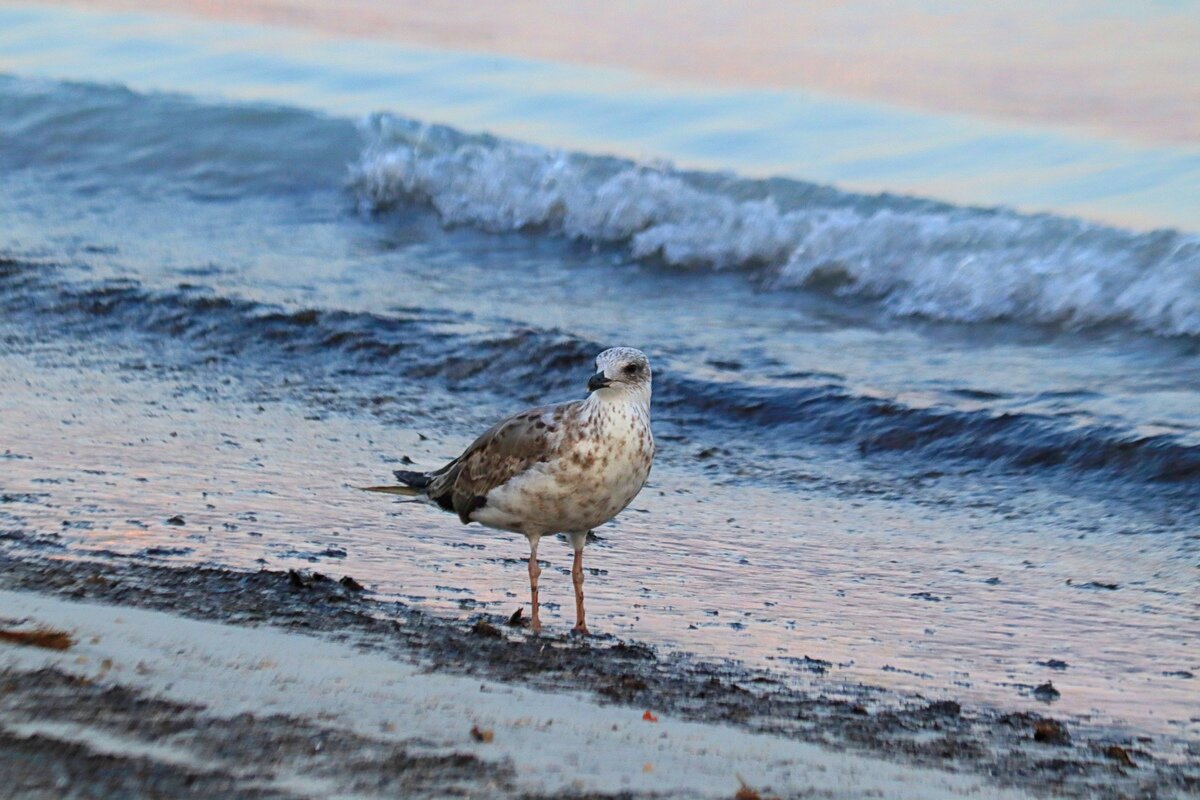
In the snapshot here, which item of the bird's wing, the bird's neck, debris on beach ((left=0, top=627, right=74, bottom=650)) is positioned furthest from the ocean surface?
debris on beach ((left=0, top=627, right=74, bottom=650))

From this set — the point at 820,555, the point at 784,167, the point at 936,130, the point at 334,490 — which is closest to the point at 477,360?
the point at 334,490

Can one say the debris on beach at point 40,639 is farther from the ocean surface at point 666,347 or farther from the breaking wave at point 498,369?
the breaking wave at point 498,369

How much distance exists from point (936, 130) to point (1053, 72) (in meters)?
1.66

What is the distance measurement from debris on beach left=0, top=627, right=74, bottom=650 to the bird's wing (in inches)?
70.0

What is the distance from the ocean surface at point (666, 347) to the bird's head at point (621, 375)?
67 cm

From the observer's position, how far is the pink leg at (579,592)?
16.6ft

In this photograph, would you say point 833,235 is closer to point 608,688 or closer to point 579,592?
point 579,592

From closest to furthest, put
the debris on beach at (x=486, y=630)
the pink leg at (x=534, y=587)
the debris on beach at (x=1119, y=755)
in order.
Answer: the debris on beach at (x=1119, y=755)
the debris on beach at (x=486, y=630)
the pink leg at (x=534, y=587)

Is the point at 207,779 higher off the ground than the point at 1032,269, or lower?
higher

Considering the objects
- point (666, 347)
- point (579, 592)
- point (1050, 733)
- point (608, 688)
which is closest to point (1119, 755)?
point (1050, 733)

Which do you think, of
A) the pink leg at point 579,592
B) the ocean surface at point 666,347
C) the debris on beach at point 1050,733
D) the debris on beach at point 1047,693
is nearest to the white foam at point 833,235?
the ocean surface at point 666,347

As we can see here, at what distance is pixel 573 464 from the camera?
5301 mm

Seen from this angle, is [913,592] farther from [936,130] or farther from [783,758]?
[936,130]

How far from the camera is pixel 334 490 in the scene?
21.7 ft
